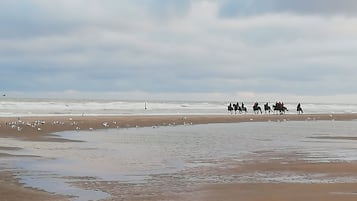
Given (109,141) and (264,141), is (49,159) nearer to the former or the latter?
(109,141)

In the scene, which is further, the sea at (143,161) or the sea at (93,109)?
the sea at (93,109)

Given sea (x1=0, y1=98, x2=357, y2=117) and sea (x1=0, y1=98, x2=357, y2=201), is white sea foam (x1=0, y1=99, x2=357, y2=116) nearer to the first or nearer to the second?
sea (x1=0, y1=98, x2=357, y2=117)

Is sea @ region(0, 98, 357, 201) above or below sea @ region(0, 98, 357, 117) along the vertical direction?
below

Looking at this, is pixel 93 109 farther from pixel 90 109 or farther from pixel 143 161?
pixel 143 161

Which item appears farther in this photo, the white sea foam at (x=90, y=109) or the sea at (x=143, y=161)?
the white sea foam at (x=90, y=109)

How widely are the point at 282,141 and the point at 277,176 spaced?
10.7 m

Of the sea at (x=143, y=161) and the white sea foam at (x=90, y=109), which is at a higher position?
the white sea foam at (x=90, y=109)

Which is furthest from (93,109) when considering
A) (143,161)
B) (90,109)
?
(143,161)

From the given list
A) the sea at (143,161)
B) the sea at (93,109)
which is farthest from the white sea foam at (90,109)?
the sea at (143,161)

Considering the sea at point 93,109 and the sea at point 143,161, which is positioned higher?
the sea at point 93,109

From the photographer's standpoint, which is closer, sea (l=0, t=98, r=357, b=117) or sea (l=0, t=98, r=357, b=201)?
sea (l=0, t=98, r=357, b=201)

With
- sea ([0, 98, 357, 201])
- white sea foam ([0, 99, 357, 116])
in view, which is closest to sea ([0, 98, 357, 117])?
white sea foam ([0, 99, 357, 116])

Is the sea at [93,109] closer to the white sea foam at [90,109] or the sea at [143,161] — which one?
the white sea foam at [90,109]

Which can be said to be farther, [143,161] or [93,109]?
[93,109]
